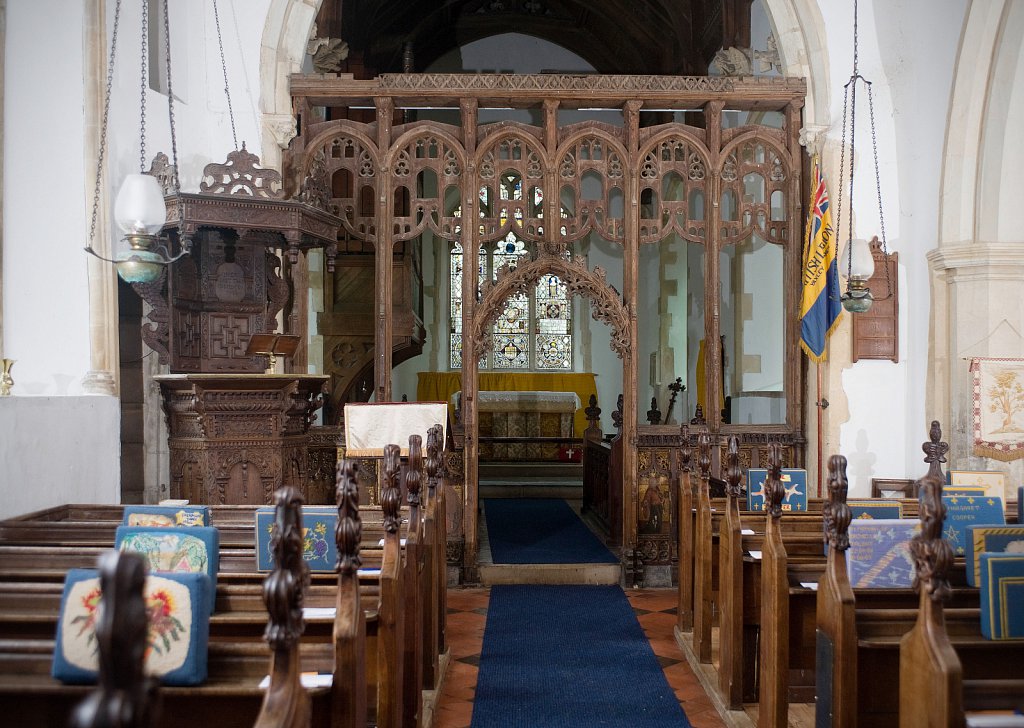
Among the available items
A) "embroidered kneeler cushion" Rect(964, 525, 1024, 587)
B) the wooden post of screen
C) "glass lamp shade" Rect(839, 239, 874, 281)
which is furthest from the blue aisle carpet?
"embroidered kneeler cushion" Rect(964, 525, 1024, 587)

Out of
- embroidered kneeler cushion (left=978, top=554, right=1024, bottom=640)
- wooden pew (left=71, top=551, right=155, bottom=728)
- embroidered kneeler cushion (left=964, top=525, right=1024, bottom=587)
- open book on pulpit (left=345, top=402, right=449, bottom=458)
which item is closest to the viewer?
wooden pew (left=71, top=551, right=155, bottom=728)

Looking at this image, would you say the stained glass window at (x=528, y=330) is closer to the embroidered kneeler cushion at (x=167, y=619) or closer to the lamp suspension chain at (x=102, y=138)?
the lamp suspension chain at (x=102, y=138)

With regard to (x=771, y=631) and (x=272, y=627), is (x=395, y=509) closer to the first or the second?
(x=272, y=627)

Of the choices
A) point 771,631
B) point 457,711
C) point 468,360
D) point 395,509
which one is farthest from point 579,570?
point 395,509

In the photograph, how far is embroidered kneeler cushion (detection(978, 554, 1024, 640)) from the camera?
245 centimetres

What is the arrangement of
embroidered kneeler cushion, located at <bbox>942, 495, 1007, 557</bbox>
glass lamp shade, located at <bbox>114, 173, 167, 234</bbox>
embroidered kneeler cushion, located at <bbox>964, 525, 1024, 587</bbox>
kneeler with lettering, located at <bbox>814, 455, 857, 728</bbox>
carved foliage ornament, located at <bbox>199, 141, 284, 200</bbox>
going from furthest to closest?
1. carved foliage ornament, located at <bbox>199, 141, 284, 200</bbox>
2. glass lamp shade, located at <bbox>114, 173, 167, 234</bbox>
3. embroidered kneeler cushion, located at <bbox>942, 495, 1007, 557</bbox>
4. embroidered kneeler cushion, located at <bbox>964, 525, 1024, 587</bbox>
5. kneeler with lettering, located at <bbox>814, 455, 857, 728</bbox>

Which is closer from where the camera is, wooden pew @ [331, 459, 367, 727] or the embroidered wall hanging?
wooden pew @ [331, 459, 367, 727]

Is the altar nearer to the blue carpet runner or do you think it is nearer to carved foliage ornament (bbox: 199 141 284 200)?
the blue carpet runner

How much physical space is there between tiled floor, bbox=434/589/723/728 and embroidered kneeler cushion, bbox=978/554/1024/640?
5.40 feet

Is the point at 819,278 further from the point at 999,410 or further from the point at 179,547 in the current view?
the point at 179,547

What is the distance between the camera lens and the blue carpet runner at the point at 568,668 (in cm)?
397

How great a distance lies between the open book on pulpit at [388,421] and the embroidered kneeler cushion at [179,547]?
2.58 meters

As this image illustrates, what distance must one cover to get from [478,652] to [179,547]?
2.66 m

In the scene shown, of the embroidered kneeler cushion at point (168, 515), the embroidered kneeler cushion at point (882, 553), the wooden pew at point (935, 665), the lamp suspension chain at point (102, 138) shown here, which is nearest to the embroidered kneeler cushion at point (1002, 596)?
the wooden pew at point (935, 665)
